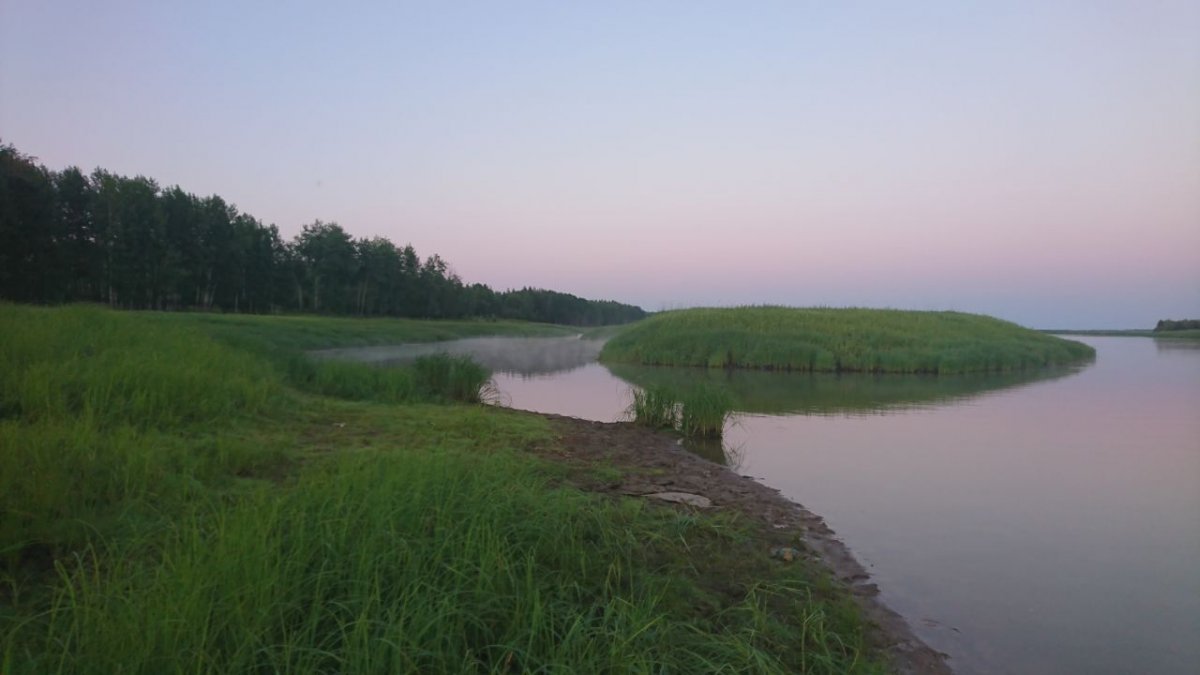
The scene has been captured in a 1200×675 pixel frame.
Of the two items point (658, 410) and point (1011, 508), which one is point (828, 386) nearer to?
point (658, 410)

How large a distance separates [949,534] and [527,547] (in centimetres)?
432

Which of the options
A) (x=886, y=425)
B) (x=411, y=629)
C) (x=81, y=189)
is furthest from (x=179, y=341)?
(x=81, y=189)

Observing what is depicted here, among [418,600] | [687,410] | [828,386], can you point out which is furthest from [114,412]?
[828,386]

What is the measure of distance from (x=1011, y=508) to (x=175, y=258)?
4330 cm

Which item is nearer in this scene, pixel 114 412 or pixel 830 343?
pixel 114 412

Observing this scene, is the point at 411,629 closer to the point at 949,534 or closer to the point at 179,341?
the point at 949,534

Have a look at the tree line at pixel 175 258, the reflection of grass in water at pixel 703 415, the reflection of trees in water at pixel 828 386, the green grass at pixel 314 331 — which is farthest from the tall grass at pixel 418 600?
the tree line at pixel 175 258

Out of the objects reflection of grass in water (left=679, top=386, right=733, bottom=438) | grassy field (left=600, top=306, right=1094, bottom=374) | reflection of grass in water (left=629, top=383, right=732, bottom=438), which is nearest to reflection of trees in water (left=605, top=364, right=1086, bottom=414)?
reflection of grass in water (left=629, top=383, right=732, bottom=438)

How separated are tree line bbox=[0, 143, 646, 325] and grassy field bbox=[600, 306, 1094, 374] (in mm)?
24228

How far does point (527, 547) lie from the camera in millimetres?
3375

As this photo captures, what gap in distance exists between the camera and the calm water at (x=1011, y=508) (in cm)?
404

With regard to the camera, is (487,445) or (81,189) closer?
(487,445)

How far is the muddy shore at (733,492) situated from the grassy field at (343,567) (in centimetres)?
31

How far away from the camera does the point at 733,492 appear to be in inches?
253
